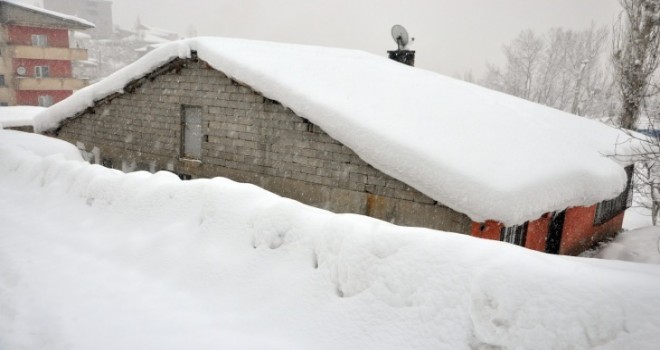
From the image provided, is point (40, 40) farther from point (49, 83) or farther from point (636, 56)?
point (636, 56)

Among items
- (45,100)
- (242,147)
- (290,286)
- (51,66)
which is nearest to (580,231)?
(242,147)

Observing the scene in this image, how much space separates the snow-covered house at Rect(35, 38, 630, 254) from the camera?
18.5 ft

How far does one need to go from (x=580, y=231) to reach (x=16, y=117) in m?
24.7

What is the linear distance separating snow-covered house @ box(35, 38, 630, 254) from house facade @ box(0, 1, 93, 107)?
25899 mm

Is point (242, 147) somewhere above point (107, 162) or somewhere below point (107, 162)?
above

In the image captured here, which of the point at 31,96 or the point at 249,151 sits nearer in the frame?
the point at 249,151

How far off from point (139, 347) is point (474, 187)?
4.16 m

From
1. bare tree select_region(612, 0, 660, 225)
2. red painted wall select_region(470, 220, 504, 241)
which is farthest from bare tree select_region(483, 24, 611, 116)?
red painted wall select_region(470, 220, 504, 241)

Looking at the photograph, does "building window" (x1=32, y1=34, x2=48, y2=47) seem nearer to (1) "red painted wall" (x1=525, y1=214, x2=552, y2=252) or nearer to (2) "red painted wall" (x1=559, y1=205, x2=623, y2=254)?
(1) "red painted wall" (x1=525, y1=214, x2=552, y2=252)

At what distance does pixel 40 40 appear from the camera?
31562mm

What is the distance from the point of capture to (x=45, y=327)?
265 cm

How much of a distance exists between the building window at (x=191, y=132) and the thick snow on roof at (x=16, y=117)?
41.1ft

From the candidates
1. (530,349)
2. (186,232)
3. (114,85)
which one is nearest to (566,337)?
(530,349)

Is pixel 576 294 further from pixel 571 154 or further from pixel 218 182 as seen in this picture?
pixel 571 154
